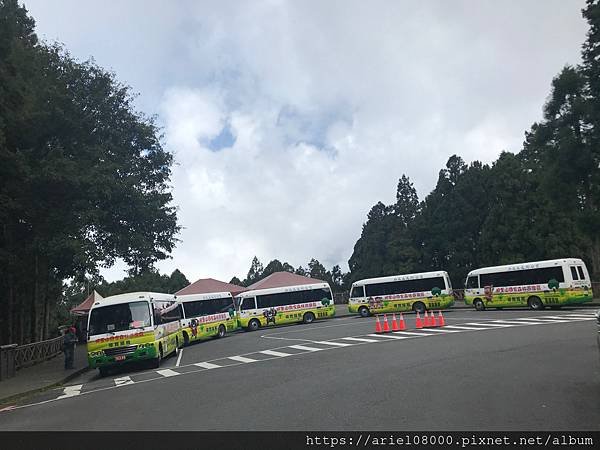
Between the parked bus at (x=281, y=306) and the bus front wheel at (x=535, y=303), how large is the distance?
13.8m

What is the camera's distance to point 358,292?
36.7m

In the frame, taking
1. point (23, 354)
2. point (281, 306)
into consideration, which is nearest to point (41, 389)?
point (23, 354)

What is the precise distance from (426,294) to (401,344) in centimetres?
1782

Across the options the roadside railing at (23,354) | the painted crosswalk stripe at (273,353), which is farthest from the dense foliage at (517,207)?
the roadside railing at (23,354)

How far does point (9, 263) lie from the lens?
19828mm

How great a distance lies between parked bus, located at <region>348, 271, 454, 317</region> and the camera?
1337 inches

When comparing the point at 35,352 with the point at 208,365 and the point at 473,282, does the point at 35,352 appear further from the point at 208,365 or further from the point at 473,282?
the point at 473,282

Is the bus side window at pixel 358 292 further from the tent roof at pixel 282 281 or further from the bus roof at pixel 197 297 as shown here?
the bus roof at pixel 197 297

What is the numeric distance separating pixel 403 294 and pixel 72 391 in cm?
2511

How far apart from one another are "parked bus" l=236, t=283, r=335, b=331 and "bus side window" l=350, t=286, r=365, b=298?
2.36m

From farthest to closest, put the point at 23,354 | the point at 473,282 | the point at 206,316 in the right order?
the point at 473,282 → the point at 206,316 → the point at 23,354

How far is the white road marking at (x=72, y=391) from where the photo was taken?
1315cm

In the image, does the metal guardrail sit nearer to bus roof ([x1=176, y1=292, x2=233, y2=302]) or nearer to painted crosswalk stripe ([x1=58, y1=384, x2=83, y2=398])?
painted crosswalk stripe ([x1=58, y1=384, x2=83, y2=398])
